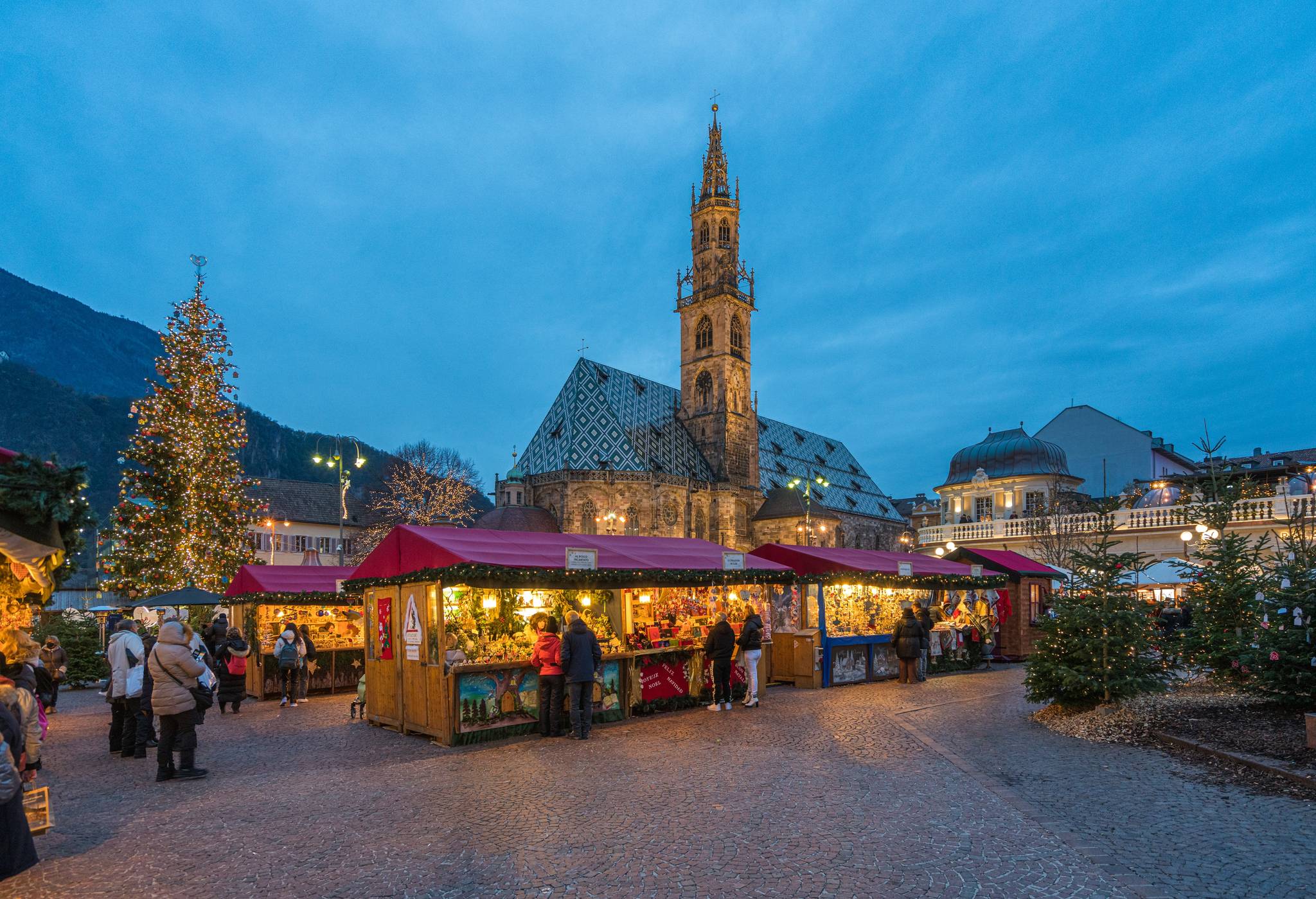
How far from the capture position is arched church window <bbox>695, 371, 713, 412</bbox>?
64.6 m

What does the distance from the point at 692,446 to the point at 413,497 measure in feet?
85.2

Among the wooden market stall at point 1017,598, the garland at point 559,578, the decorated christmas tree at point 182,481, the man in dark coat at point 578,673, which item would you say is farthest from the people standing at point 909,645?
the decorated christmas tree at point 182,481

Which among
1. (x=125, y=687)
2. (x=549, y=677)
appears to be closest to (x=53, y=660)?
(x=125, y=687)

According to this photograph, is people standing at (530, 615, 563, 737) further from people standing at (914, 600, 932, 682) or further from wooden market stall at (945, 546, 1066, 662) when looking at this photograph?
wooden market stall at (945, 546, 1066, 662)

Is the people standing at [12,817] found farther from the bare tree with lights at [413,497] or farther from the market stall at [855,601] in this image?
the bare tree with lights at [413,497]

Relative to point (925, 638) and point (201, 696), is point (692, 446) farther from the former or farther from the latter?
point (201, 696)

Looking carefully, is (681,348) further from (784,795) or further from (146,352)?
(146,352)

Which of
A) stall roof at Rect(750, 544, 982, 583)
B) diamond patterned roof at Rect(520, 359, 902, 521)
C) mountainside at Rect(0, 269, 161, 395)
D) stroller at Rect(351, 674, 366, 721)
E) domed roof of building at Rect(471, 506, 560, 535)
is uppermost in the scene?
mountainside at Rect(0, 269, 161, 395)

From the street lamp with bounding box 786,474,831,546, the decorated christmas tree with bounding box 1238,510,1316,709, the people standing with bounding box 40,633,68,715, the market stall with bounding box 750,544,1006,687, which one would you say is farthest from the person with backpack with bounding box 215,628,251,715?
the street lamp with bounding box 786,474,831,546

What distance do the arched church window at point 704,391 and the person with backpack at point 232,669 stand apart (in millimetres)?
50759

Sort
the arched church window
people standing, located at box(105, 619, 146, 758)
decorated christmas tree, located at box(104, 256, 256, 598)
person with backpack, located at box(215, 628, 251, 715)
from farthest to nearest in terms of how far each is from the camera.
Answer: the arched church window
decorated christmas tree, located at box(104, 256, 256, 598)
person with backpack, located at box(215, 628, 251, 715)
people standing, located at box(105, 619, 146, 758)

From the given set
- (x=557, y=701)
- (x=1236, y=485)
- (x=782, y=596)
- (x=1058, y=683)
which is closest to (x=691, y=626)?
(x=782, y=596)

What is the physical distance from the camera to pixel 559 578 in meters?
12.2

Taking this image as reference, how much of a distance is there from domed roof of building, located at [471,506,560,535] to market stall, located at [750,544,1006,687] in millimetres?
29960
